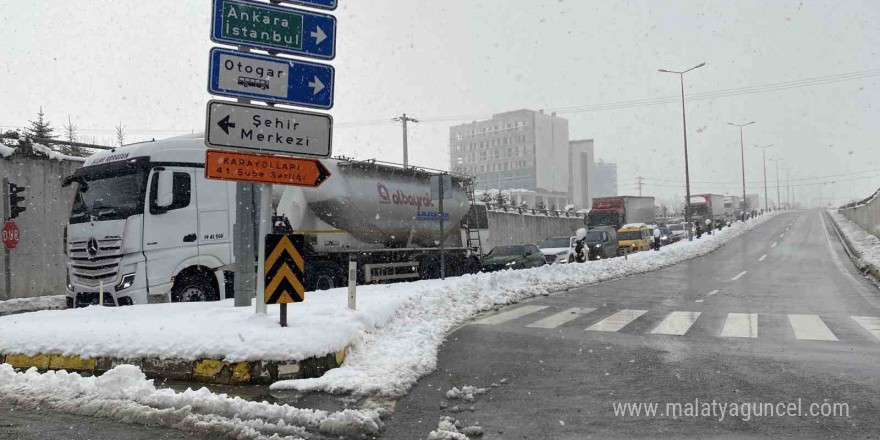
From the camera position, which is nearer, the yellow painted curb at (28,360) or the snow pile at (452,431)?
the snow pile at (452,431)

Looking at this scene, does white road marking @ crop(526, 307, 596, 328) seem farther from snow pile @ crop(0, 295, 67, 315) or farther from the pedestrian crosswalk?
snow pile @ crop(0, 295, 67, 315)

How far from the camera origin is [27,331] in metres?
7.29

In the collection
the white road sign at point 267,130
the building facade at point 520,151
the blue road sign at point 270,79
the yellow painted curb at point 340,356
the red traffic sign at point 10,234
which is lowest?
the yellow painted curb at point 340,356

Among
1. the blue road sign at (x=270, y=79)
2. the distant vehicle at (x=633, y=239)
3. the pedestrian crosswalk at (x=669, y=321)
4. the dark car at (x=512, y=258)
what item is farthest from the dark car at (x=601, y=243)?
the blue road sign at (x=270, y=79)

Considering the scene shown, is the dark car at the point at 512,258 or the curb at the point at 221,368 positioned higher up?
the dark car at the point at 512,258

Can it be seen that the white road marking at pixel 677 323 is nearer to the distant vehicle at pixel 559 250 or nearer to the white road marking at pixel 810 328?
the white road marking at pixel 810 328

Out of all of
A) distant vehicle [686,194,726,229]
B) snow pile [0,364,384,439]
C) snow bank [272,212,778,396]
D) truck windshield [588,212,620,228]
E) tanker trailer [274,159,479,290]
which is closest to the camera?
snow pile [0,364,384,439]

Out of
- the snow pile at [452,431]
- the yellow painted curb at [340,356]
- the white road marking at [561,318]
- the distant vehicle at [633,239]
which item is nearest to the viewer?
the snow pile at [452,431]

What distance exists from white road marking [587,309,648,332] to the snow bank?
229 cm

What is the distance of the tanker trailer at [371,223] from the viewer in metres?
14.3

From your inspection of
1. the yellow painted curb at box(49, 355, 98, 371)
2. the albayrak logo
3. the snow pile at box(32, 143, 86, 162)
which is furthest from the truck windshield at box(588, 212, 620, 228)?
the yellow painted curb at box(49, 355, 98, 371)

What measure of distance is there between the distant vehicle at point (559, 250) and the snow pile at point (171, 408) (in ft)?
66.0

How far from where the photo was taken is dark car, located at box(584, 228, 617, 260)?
30391 millimetres

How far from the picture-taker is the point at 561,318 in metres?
10.7
